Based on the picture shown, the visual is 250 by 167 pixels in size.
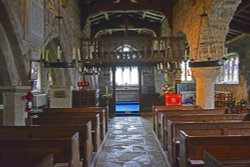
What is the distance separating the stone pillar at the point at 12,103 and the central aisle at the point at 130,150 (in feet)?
4.98

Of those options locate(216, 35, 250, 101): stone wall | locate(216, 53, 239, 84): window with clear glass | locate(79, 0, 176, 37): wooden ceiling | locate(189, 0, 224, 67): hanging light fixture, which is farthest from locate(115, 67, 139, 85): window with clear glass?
locate(189, 0, 224, 67): hanging light fixture

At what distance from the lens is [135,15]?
1688cm

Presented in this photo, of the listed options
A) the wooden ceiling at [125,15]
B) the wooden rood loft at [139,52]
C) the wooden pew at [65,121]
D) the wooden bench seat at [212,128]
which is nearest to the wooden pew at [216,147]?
the wooden bench seat at [212,128]

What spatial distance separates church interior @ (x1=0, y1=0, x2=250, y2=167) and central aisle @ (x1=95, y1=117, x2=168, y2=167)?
0.8 inches

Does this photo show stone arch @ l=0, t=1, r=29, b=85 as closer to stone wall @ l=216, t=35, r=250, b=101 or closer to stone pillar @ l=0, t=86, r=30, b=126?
stone pillar @ l=0, t=86, r=30, b=126

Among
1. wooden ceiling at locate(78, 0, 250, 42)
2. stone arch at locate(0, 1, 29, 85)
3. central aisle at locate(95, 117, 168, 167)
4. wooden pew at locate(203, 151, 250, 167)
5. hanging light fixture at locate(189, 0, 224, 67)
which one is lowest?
central aisle at locate(95, 117, 168, 167)

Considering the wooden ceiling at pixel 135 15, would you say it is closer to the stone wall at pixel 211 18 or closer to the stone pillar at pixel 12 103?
the stone wall at pixel 211 18

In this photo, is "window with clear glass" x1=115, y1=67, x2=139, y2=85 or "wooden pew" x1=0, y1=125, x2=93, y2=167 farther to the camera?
"window with clear glass" x1=115, y1=67, x2=139, y2=85

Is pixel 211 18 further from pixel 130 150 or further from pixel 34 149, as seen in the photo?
pixel 34 149

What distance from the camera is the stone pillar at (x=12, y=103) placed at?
5207 mm

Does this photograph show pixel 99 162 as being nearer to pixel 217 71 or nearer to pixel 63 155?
pixel 63 155

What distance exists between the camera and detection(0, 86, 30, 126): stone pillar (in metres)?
5.21

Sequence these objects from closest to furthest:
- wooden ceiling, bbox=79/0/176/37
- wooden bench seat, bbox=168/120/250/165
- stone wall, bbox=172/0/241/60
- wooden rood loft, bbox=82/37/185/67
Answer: wooden bench seat, bbox=168/120/250/165 < stone wall, bbox=172/0/241/60 < wooden rood loft, bbox=82/37/185/67 < wooden ceiling, bbox=79/0/176/37

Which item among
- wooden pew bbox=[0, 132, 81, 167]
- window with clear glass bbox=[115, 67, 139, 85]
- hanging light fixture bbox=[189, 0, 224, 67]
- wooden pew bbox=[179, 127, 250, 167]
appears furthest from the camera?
window with clear glass bbox=[115, 67, 139, 85]
